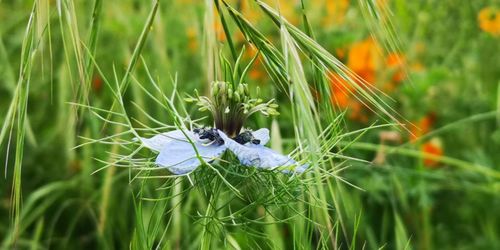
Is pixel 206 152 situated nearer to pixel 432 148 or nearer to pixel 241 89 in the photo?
pixel 241 89

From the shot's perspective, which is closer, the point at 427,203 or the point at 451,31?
the point at 427,203

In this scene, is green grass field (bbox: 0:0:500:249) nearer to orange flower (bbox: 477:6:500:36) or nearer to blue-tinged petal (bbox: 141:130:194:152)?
orange flower (bbox: 477:6:500:36)

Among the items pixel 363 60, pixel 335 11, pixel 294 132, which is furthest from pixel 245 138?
pixel 335 11

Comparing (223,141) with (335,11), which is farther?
(335,11)

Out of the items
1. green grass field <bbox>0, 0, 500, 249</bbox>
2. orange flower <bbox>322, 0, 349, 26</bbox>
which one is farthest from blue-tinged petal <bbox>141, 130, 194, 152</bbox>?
orange flower <bbox>322, 0, 349, 26</bbox>

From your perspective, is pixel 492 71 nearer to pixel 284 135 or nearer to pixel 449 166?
pixel 449 166

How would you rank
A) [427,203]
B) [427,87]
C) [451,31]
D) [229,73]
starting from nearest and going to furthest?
Result: [229,73] < [427,203] < [427,87] < [451,31]

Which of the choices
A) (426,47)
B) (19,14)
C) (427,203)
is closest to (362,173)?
(427,203)
